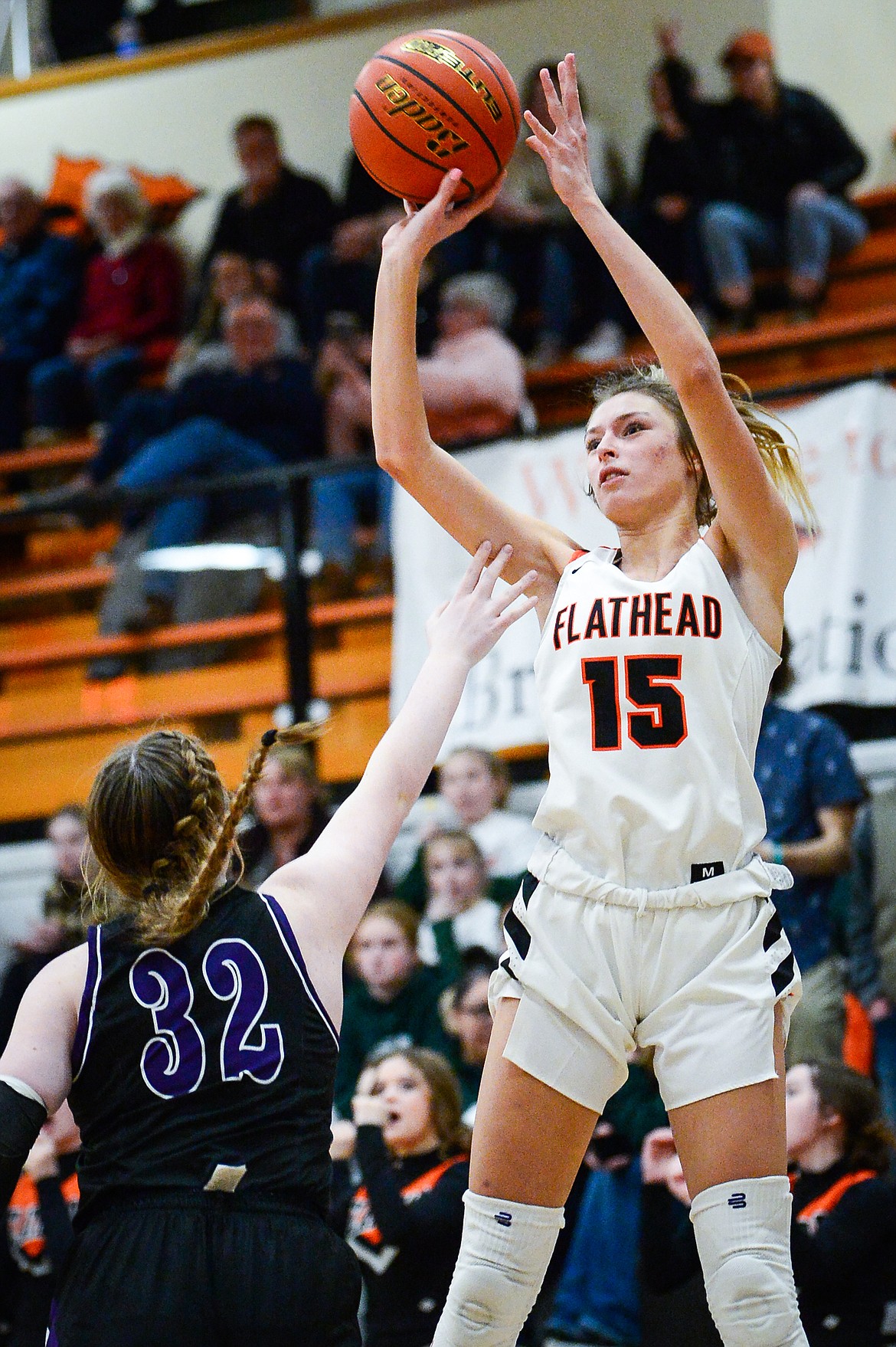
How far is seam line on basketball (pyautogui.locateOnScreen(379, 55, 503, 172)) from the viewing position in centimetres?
322

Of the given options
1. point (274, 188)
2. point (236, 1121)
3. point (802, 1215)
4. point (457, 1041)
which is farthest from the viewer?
point (274, 188)

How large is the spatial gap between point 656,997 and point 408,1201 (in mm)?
2095

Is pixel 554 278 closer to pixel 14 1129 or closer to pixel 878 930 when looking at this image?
pixel 878 930

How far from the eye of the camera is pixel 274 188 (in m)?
9.17

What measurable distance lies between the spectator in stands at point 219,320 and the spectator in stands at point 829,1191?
4.97 meters

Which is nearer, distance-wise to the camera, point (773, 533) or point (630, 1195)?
point (773, 533)

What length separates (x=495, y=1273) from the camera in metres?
2.75

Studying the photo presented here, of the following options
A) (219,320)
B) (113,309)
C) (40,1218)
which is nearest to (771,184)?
(219,320)

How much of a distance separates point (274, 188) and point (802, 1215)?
6.86 metres

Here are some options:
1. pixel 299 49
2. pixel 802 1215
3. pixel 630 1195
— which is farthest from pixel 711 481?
pixel 299 49

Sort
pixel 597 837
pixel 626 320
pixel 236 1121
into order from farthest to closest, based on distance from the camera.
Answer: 1. pixel 626 320
2. pixel 597 837
3. pixel 236 1121

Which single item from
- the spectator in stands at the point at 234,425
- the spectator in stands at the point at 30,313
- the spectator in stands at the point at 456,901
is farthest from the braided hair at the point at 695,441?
the spectator in stands at the point at 30,313

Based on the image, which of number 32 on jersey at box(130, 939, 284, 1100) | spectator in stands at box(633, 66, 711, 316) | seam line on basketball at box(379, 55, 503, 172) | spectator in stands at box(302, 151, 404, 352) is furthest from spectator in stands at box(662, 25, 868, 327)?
number 32 on jersey at box(130, 939, 284, 1100)

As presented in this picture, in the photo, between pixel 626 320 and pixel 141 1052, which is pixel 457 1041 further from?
pixel 626 320
